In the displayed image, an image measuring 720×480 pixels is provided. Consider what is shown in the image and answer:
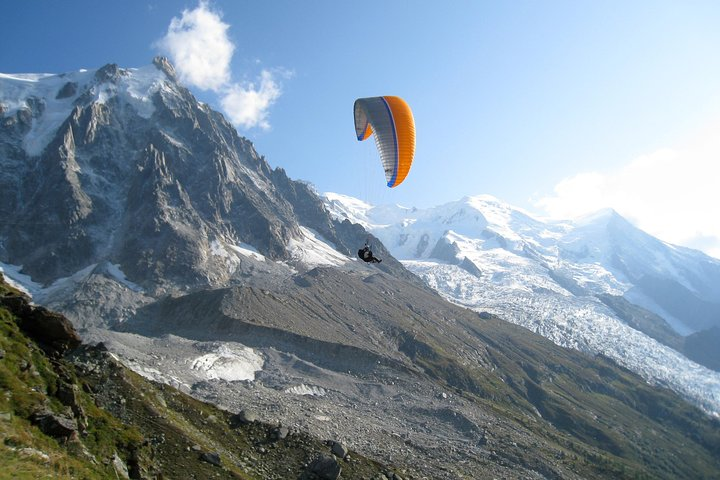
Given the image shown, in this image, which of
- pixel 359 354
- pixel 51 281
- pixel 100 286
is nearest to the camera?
pixel 359 354

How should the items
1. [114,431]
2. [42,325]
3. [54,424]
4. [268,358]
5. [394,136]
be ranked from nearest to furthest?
1. [54,424]
2. [114,431]
3. [42,325]
4. [394,136]
5. [268,358]

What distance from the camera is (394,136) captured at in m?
41.8

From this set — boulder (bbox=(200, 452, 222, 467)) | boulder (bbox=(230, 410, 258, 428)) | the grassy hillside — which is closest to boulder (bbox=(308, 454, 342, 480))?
the grassy hillside

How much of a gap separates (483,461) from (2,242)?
157664 mm

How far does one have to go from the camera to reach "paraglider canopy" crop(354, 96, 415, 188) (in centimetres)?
4188

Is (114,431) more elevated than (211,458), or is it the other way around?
(114,431)

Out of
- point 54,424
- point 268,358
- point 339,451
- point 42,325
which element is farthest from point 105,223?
point 54,424

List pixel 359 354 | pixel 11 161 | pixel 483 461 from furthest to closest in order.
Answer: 1. pixel 11 161
2. pixel 359 354
3. pixel 483 461

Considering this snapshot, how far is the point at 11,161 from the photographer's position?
18725 centimetres

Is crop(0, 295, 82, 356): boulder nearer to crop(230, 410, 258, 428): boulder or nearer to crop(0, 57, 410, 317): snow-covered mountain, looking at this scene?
crop(230, 410, 258, 428): boulder

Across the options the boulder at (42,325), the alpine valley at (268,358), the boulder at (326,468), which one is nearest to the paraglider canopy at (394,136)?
the boulder at (326,468)

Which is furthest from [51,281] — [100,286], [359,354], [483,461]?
[483,461]

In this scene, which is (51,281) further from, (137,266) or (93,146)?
(93,146)

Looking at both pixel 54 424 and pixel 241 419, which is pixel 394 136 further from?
pixel 54 424
